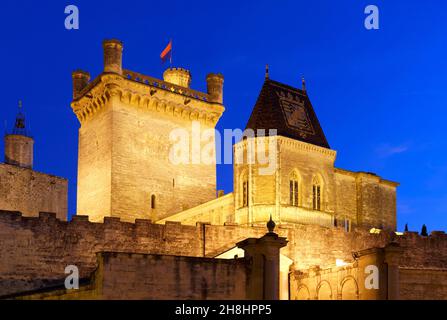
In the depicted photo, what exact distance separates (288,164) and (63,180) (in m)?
15.1

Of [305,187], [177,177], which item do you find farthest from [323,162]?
[177,177]

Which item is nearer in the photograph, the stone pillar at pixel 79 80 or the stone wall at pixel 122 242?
the stone wall at pixel 122 242

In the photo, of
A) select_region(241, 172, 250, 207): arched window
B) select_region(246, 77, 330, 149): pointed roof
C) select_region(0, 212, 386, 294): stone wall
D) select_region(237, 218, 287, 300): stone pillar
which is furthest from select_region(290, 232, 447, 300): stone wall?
select_region(246, 77, 330, 149): pointed roof

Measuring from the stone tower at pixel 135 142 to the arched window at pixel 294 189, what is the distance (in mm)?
9379

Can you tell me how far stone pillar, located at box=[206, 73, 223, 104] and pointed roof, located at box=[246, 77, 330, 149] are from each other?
7653 mm

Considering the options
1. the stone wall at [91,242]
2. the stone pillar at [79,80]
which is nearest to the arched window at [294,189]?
the stone wall at [91,242]

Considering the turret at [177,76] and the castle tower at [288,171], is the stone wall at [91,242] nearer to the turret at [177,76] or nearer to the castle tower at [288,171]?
the castle tower at [288,171]

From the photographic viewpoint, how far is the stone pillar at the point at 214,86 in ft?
164

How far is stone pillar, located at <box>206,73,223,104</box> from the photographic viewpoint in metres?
50.0

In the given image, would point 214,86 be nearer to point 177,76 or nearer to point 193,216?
point 177,76

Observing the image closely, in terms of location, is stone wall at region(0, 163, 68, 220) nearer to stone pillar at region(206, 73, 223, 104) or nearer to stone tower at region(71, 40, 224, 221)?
stone tower at region(71, 40, 224, 221)

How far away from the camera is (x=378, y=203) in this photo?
4591 centimetres

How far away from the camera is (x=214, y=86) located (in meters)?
50.2
